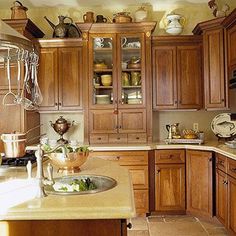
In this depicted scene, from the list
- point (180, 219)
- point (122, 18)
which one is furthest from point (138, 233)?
point (122, 18)

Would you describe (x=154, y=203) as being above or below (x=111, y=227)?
below

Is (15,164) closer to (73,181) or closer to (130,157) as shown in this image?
(73,181)

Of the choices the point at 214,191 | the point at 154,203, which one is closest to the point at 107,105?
the point at 154,203

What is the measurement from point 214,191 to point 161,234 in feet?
2.56

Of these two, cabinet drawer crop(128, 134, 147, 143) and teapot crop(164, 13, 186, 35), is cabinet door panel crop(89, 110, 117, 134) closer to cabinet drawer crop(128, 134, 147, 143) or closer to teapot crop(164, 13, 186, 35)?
cabinet drawer crop(128, 134, 147, 143)

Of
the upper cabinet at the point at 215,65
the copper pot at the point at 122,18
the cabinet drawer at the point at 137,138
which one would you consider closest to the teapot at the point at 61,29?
the copper pot at the point at 122,18

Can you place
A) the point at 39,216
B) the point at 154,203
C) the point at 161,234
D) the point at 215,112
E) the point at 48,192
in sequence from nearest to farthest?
the point at 39,216
the point at 48,192
the point at 161,234
the point at 154,203
the point at 215,112

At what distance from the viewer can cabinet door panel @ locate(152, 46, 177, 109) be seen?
13.1 ft

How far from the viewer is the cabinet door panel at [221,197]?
3.05 meters

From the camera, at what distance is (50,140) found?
13.7 feet

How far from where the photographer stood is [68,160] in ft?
6.22

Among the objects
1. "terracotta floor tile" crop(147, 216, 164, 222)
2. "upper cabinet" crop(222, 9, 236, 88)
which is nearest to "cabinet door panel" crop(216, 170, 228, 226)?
"terracotta floor tile" crop(147, 216, 164, 222)

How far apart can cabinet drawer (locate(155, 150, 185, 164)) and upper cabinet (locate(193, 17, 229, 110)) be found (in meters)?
0.69

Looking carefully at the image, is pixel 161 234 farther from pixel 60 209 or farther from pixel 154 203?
pixel 60 209
